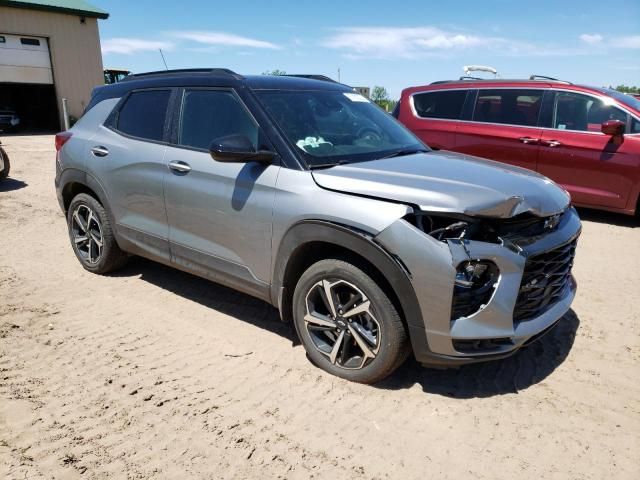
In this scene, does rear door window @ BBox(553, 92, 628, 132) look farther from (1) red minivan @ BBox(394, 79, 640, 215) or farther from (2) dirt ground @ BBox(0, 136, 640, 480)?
(2) dirt ground @ BBox(0, 136, 640, 480)

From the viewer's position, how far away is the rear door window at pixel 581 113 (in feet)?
22.3

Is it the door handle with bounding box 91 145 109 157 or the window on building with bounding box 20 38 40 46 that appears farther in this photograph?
the window on building with bounding box 20 38 40 46

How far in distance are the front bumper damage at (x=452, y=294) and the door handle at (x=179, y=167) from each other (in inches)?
66.8

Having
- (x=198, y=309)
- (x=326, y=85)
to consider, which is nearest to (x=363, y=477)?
(x=198, y=309)

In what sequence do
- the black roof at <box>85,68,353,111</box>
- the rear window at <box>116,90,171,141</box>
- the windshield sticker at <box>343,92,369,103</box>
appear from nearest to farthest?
1. the black roof at <box>85,68,353,111</box>
2. the rear window at <box>116,90,171,141</box>
3. the windshield sticker at <box>343,92,369,103</box>

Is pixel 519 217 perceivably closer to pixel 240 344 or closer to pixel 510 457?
pixel 510 457

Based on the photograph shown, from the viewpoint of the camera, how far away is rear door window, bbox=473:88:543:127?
7223 millimetres

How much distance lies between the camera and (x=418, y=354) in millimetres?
2746

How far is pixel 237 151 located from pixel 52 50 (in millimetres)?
22804

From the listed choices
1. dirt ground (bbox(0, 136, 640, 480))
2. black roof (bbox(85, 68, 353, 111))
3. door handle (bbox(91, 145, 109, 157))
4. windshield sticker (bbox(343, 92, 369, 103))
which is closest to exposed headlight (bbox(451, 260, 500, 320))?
dirt ground (bbox(0, 136, 640, 480))

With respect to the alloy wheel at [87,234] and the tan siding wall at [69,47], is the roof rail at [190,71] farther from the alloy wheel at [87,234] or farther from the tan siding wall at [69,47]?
the tan siding wall at [69,47]

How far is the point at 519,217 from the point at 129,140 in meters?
3.16

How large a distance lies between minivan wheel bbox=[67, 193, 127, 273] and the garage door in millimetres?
19887

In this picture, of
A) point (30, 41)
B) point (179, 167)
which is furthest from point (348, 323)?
point (30, 41)
